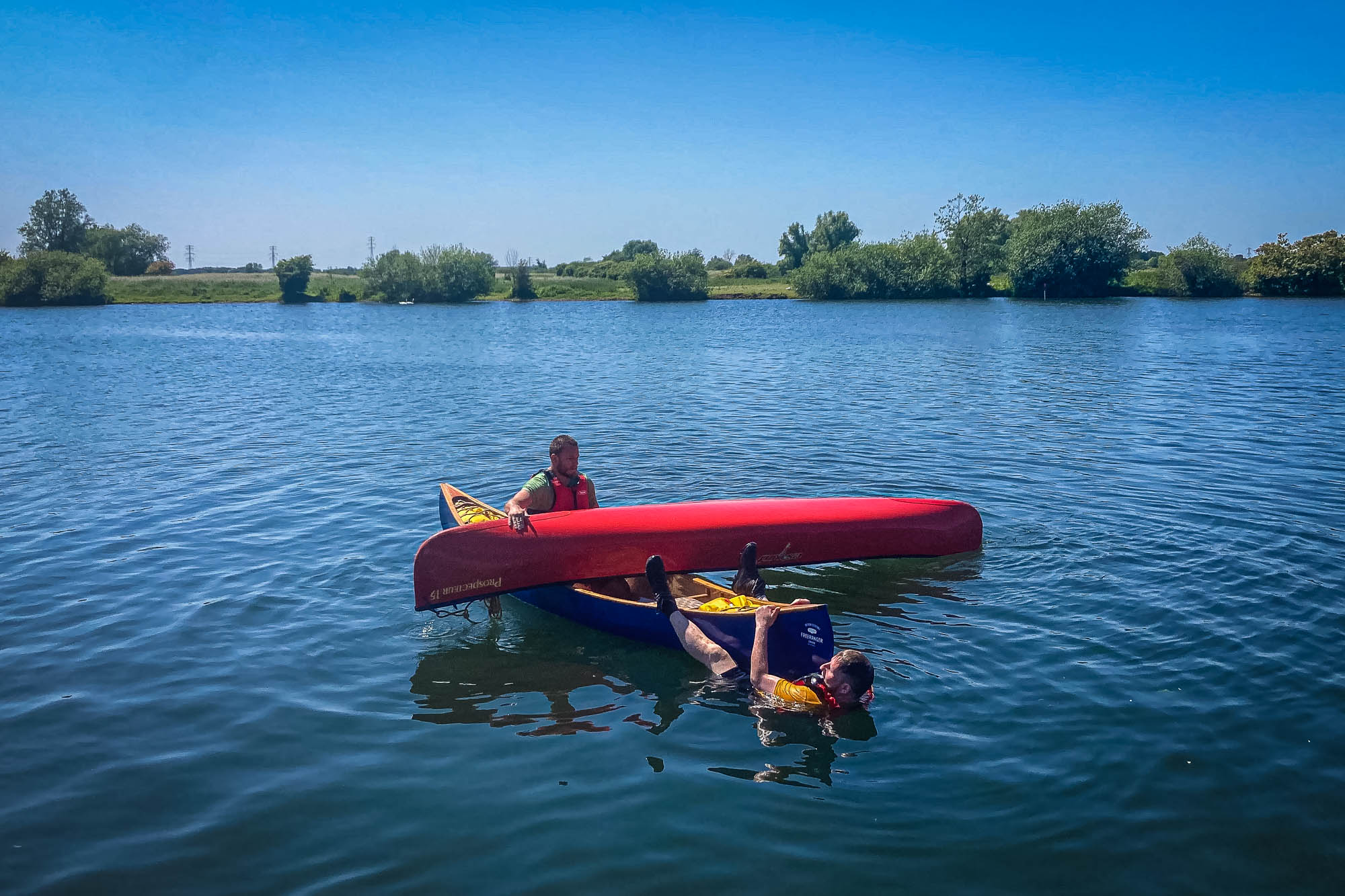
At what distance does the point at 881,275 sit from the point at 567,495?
7058 centimetres

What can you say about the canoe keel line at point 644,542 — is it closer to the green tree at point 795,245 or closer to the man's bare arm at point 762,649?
the man's bare arm at point 762,649

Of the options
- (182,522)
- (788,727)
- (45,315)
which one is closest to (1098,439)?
(788,727)

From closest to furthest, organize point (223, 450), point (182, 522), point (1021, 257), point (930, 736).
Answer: point (930, 736) → point (182, 522) → point (223, 450) → point (1021, 257)

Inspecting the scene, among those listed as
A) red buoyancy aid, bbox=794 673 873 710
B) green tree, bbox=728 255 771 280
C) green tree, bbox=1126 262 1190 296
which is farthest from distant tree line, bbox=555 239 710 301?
red buoyancy aid, bbox=794 673 873 710

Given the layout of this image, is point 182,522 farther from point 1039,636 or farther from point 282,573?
point 1039,636

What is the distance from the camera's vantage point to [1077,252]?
69938mm

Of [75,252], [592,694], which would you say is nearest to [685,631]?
[592,694]

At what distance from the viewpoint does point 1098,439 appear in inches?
637

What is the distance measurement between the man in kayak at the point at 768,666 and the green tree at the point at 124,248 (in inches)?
4674

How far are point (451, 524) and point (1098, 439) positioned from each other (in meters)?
11.7

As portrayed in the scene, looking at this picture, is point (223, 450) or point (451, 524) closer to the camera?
point (451, 524)

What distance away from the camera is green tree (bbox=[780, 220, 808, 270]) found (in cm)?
11919

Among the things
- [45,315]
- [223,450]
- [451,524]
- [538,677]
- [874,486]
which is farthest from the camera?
[45,315]

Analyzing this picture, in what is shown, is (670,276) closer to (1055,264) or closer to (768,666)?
(1055,264)
